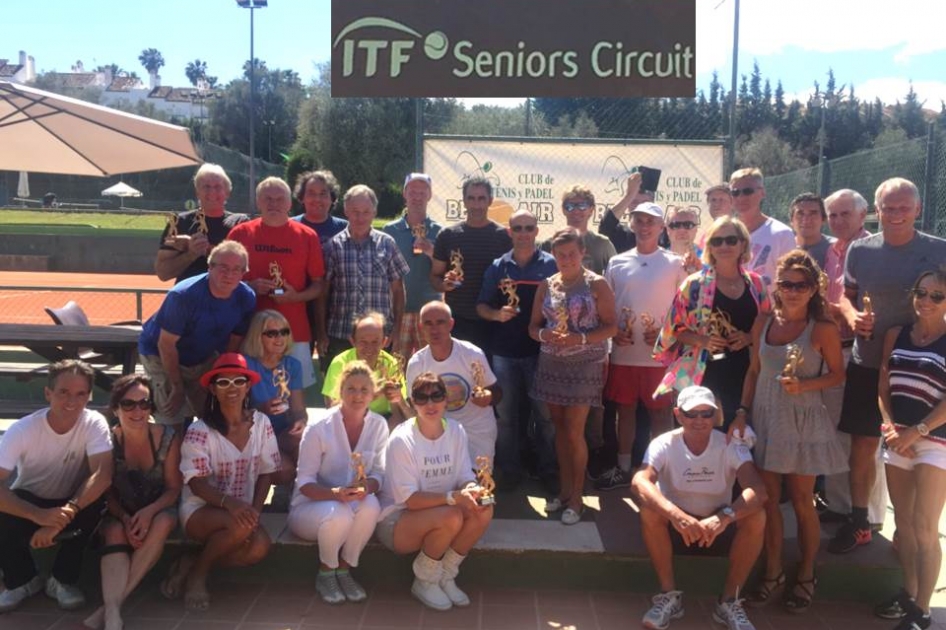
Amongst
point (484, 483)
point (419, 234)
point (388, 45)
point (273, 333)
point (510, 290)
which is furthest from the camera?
point (388, 45)

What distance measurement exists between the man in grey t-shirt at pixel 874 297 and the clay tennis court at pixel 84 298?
13.4 metres

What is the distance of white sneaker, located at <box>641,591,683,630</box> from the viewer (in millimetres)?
3877

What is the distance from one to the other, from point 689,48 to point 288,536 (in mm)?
5485

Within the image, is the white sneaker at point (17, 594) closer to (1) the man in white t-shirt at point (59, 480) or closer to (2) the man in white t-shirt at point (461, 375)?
(1) the man in white t-shirt at point (59, 480)

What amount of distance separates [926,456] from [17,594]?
14.8 ft

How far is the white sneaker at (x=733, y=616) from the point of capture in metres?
3.82

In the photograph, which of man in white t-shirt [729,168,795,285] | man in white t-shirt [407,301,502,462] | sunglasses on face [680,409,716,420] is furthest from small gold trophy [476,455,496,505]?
man in white t-shirt [729,168,795,285]

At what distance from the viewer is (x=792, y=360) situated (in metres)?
3.85

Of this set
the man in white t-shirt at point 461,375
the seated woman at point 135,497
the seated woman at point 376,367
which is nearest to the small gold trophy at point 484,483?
the man in white t-shirt at point 461,375

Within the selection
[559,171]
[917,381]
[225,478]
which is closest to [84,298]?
[559,171]

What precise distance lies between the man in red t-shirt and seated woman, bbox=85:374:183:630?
3.54ft

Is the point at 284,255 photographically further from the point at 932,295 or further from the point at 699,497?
the point at 932,295

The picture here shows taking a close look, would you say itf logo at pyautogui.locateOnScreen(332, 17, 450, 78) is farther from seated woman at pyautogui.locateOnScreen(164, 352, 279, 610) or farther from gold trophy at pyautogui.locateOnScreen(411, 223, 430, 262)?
seated woman at pyautogui.locateOnScreen(164, 352, 279, 610)

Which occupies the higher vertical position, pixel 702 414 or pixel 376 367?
pixel 376 367
